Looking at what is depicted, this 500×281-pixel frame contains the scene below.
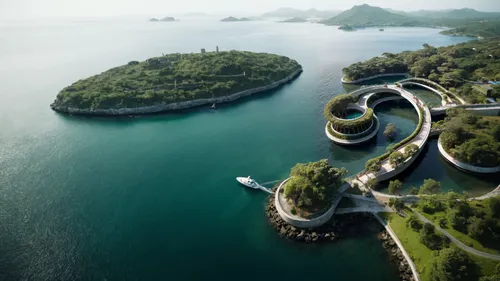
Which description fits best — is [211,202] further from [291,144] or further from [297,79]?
[297,79]

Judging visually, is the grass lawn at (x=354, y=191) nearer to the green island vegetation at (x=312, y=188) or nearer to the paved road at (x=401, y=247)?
the green island vegetation at (x=312, y=188)

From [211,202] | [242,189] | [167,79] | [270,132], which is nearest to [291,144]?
[270,132]

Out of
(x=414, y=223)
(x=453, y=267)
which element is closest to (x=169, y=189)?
(x=414, y=223)

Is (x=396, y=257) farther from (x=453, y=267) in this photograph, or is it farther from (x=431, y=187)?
(x=431, y=187)

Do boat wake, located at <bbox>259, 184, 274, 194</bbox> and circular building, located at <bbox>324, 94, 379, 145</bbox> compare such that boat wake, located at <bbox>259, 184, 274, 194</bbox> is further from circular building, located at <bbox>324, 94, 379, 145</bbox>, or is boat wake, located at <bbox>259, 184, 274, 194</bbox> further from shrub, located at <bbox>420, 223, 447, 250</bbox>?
circular building, located at <bbox>324, 94, 379, 145</bbox>

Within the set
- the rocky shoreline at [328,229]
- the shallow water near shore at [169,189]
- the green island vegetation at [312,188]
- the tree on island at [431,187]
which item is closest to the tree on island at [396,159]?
the shallow water near shore at [169,189]

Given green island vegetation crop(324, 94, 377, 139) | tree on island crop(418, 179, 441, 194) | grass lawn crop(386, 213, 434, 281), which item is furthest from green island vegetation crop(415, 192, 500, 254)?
green island vegetation crop(324, 94, 377, 139)

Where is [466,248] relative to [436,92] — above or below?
below
